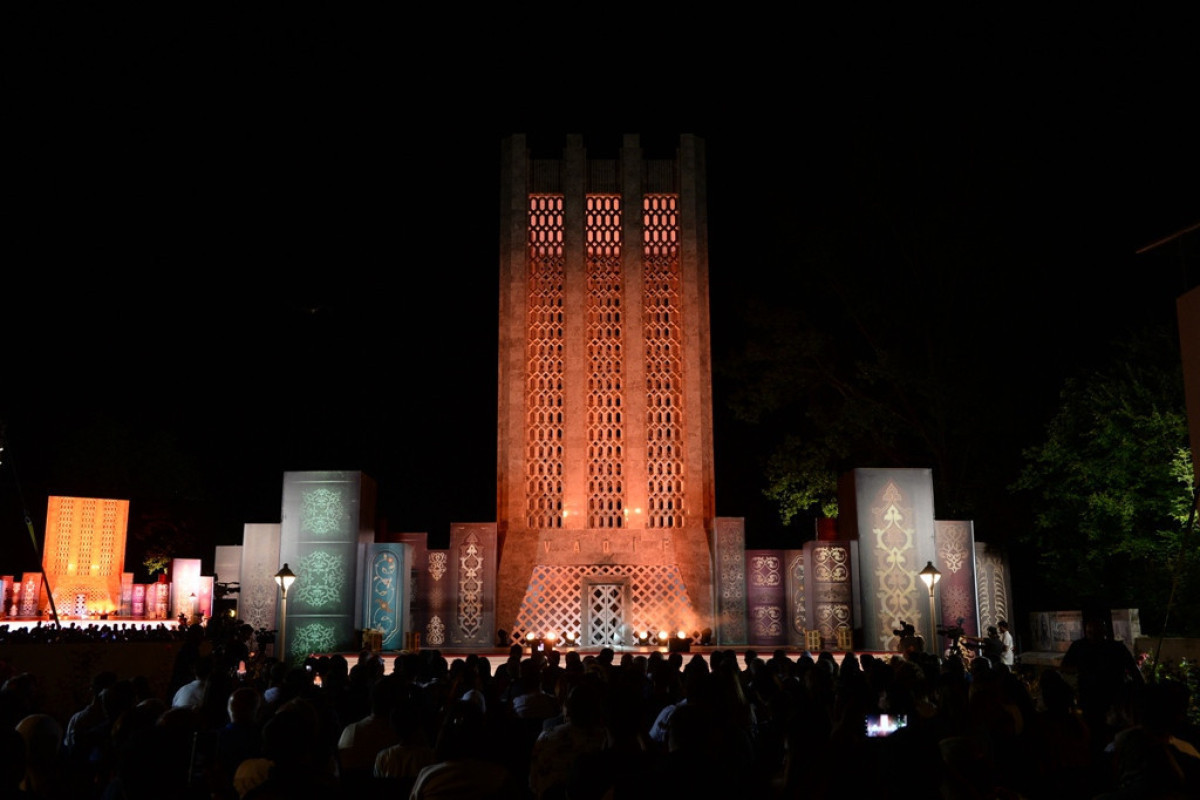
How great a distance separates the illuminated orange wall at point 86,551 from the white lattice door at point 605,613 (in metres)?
12.2

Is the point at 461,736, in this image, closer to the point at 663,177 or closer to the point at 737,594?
the point at 737,594

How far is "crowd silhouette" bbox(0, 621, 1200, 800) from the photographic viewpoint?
2895 millimetres

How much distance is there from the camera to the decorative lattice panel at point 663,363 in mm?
19797

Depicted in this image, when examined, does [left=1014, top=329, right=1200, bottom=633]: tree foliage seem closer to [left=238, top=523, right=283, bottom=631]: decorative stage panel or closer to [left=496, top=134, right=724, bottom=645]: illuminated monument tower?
[left=496, top=134, right=724, bottom=645]: illuminated monument tower

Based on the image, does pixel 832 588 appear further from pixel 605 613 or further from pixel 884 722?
pixel 884 722

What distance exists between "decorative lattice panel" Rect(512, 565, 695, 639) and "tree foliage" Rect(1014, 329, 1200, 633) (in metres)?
6.27

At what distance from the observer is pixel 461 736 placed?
3064mm

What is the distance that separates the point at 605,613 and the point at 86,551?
13.3 m

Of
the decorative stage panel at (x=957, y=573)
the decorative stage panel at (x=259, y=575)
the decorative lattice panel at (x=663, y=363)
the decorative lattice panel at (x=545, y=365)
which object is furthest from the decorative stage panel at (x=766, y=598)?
the decorative stage panel at (x=259, y=575)

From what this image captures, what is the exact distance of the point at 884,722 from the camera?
4.85m

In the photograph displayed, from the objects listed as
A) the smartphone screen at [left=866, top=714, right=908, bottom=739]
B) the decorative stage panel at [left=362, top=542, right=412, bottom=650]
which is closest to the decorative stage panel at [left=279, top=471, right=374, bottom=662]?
the decorative stage panel at [left=362, top=542, right=412, bottom=650]

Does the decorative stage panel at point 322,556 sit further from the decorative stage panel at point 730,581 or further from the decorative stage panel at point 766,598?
the decorative stage panel at point 766,598

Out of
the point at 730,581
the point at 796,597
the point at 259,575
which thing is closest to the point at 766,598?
the point at 796,597

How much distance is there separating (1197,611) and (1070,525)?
11.6ft
